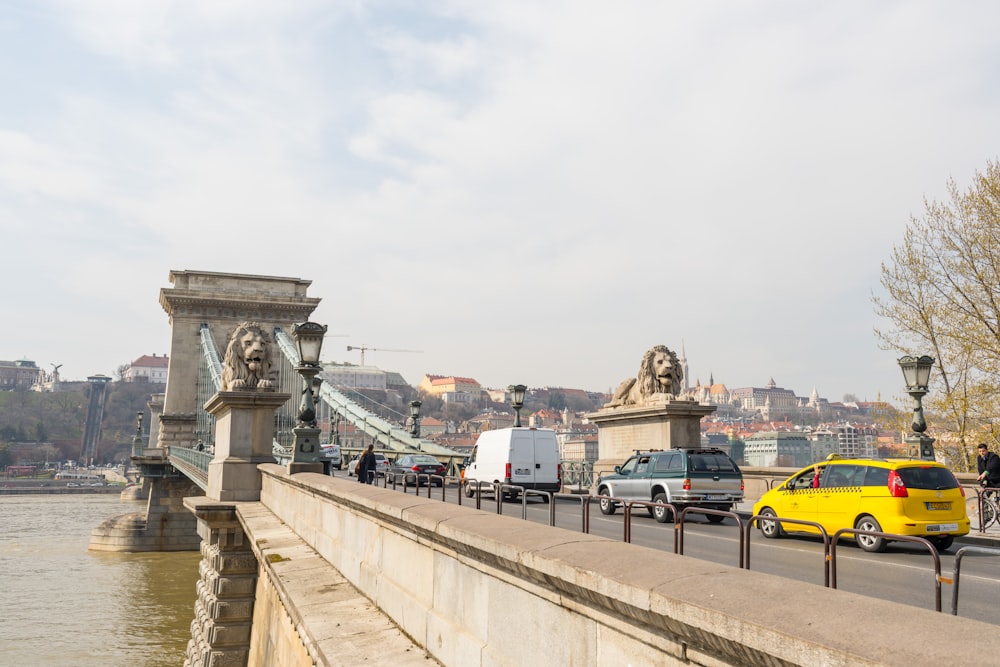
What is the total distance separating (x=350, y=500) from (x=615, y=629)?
18.2ft

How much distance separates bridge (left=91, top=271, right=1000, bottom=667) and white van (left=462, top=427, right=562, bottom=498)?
21.8 feet

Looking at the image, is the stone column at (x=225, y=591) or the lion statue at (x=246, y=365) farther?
the lion statue at (x=246, y=365)

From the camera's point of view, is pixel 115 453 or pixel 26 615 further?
pixel 115 453

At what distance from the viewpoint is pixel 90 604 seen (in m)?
31.4

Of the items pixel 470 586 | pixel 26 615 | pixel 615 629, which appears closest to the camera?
pixel 615 629

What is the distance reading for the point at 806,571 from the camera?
356 inches

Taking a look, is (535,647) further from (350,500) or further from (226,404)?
(226,404)

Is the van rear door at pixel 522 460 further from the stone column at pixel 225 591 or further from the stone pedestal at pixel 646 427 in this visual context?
the stone column at pixel 225 591

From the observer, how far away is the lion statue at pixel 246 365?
1778 cm

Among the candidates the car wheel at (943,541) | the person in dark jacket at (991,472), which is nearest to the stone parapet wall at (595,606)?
the car wheel at (943,541)

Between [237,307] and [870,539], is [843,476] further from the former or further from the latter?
[237,307]

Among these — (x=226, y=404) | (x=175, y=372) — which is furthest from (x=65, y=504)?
(x=226, y=404)

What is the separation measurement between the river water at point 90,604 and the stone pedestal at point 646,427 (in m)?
14.4

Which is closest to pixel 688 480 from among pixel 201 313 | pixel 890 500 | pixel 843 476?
pixel 843 476
